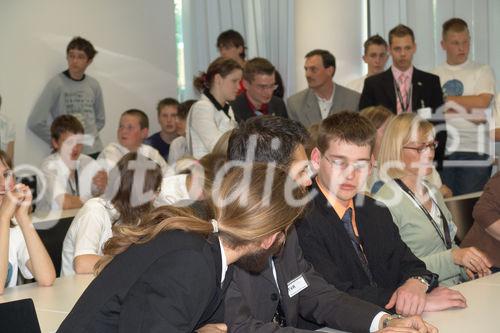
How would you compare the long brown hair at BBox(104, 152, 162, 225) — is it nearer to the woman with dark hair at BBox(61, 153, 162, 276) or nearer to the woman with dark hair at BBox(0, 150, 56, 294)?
the woman with dark hair at BBox(61, 153, 162, 276)

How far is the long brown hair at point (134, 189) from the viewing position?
3.90m

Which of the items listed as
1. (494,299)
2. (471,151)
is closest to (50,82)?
(471,151)

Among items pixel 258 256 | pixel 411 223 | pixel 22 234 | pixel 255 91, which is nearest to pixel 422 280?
pixel 411 223

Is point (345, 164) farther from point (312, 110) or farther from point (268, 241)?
point (312, 110)

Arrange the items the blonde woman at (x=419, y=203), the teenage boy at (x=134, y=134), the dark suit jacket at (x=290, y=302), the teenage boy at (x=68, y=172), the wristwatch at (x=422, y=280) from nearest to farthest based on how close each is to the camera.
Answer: the dark suit jacket at (x=290, y=302)
the wristwatch at (x=422, y=280)
the blonde woman at (x=419, y=203)
the teenage boy at (x=68, y=172)
the teenage boy at (x=134, y=134)

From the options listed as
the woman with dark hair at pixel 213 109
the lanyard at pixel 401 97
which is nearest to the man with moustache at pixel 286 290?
the woman with dark hair at pixel 213 109

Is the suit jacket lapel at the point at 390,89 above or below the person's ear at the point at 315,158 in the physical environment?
above

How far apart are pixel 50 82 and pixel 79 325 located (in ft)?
18.9

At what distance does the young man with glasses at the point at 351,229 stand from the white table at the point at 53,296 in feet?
3.15

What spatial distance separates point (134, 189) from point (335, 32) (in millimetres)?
5246

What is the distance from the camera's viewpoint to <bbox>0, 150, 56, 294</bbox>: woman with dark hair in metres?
3.66

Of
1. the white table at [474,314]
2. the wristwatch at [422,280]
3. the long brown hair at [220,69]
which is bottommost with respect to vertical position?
the white table at [474,314]

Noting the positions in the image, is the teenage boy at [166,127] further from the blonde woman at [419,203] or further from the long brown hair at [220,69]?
the blonde woman at [419,203]

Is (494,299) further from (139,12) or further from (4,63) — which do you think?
(139,12)
